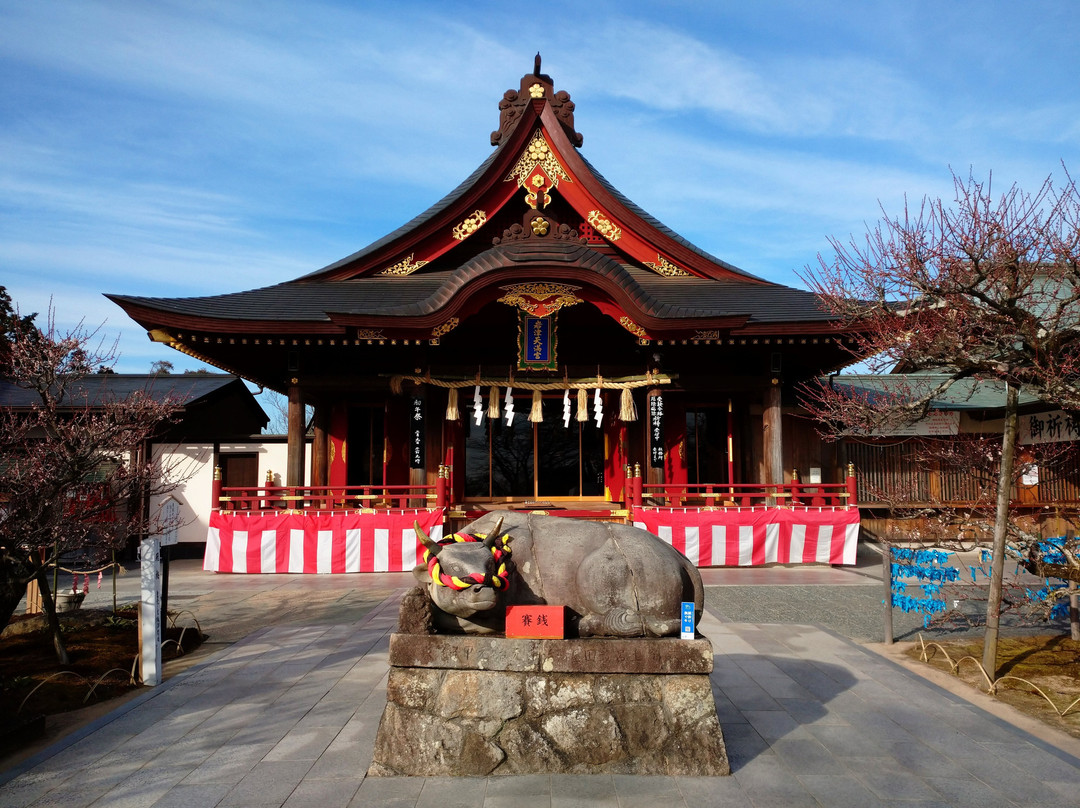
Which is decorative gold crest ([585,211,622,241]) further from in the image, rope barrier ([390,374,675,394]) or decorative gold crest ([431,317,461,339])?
decorative gold crest ([431,317,461,339])

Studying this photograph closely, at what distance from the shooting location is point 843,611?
8539 millimetres

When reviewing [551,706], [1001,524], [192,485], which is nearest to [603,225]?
[1001,524]

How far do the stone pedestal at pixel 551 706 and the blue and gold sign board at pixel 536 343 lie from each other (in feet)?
30.7

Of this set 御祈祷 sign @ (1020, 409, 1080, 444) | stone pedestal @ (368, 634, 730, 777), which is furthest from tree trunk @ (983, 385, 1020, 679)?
御祈祷 sign @ (1020, 409, 1080, 444)

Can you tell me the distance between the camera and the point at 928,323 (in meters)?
5.99

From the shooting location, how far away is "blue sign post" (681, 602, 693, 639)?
4.00 metres

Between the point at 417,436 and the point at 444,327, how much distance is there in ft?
7.12

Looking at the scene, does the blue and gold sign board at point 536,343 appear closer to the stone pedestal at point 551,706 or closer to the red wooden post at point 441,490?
the red wooden post at point 441,490

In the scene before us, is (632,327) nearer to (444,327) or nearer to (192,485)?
(444,327)

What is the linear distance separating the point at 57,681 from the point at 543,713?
4.45 meters

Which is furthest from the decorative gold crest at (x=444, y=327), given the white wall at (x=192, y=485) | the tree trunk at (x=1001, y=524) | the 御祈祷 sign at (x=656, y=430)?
the tree trunk at (x=1001, y=524)

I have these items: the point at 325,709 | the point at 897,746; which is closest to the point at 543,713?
the point at 325,709

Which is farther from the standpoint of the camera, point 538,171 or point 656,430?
point 538,171

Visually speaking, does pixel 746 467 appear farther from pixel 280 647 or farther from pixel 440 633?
pixel 440 633
